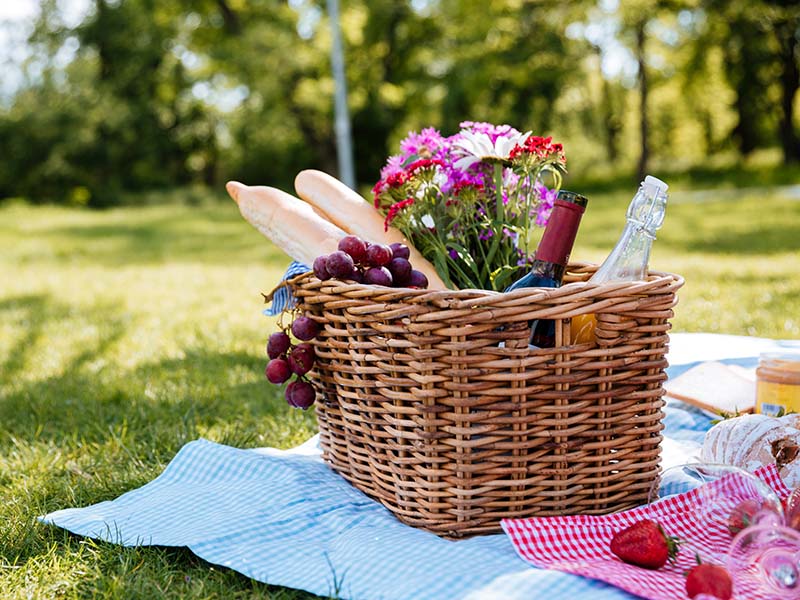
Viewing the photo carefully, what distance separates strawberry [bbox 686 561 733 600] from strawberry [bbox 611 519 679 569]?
0.14 m

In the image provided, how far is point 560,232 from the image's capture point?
1.72 metres

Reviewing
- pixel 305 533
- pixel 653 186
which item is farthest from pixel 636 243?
pixel 305 533

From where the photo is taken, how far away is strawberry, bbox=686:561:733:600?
1.37m

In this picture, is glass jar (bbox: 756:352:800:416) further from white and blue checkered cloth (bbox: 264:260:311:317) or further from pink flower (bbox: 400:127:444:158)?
white and blue checkered cloth (bbox: 264:260:311:317)

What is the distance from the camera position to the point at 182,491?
210cm

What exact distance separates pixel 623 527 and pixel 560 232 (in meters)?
0.61

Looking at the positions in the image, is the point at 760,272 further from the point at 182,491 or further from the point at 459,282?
the point at 182,491

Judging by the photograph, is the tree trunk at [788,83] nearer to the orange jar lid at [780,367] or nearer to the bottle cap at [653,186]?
the orange jar lid at [780,367]

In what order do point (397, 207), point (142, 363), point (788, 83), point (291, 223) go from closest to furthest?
point (397, 207) → point (291, 223) → point (142, 363) → point (788, 83)

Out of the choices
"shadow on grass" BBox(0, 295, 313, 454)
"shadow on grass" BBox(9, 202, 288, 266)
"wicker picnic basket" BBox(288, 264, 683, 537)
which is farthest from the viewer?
"shadow on grass" BBox(9, 202, 288, 266)

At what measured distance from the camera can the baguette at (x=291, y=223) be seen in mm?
2109

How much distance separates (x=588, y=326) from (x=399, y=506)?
558mm

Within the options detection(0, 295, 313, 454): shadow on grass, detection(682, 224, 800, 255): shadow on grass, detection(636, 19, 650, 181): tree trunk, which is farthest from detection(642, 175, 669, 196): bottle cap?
detection(636, 19, 650, 181): tree trunk

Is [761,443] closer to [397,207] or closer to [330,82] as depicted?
[397,207]
